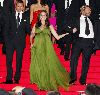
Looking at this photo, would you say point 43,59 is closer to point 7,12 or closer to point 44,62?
point 44,62

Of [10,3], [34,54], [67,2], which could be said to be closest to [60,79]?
[34,54]

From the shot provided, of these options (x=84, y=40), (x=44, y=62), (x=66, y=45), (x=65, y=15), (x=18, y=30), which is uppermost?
(x=65, y=15)

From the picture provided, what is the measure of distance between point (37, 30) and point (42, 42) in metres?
0.25

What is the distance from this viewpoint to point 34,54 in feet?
22.1

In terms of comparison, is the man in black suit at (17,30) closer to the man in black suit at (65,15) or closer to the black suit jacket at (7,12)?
the black suit jacket at (7,12)

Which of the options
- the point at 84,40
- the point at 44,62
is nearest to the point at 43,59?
the point at 44,62

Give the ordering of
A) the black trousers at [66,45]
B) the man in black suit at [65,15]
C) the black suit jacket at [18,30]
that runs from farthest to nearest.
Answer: the black trousers at [66,45] < the man in black suit at [65,15] < the black suit jacket at [18,30]

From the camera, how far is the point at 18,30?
21.7ft

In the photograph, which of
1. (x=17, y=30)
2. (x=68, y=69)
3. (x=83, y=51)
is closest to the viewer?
(x=17, y=30)

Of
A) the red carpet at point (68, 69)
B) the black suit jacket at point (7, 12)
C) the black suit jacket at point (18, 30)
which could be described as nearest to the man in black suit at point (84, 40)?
the red carpet at point (68, 69)

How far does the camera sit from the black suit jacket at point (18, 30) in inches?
260

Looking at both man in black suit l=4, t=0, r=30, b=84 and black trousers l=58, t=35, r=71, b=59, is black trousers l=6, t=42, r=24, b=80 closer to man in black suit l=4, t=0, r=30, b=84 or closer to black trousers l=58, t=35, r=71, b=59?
man in black suit l=4, t=0, r=30, b=84

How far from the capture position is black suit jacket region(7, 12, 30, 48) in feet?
21.6

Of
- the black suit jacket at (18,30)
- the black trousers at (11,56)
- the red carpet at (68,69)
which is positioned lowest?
the red carpet at (68,69)
